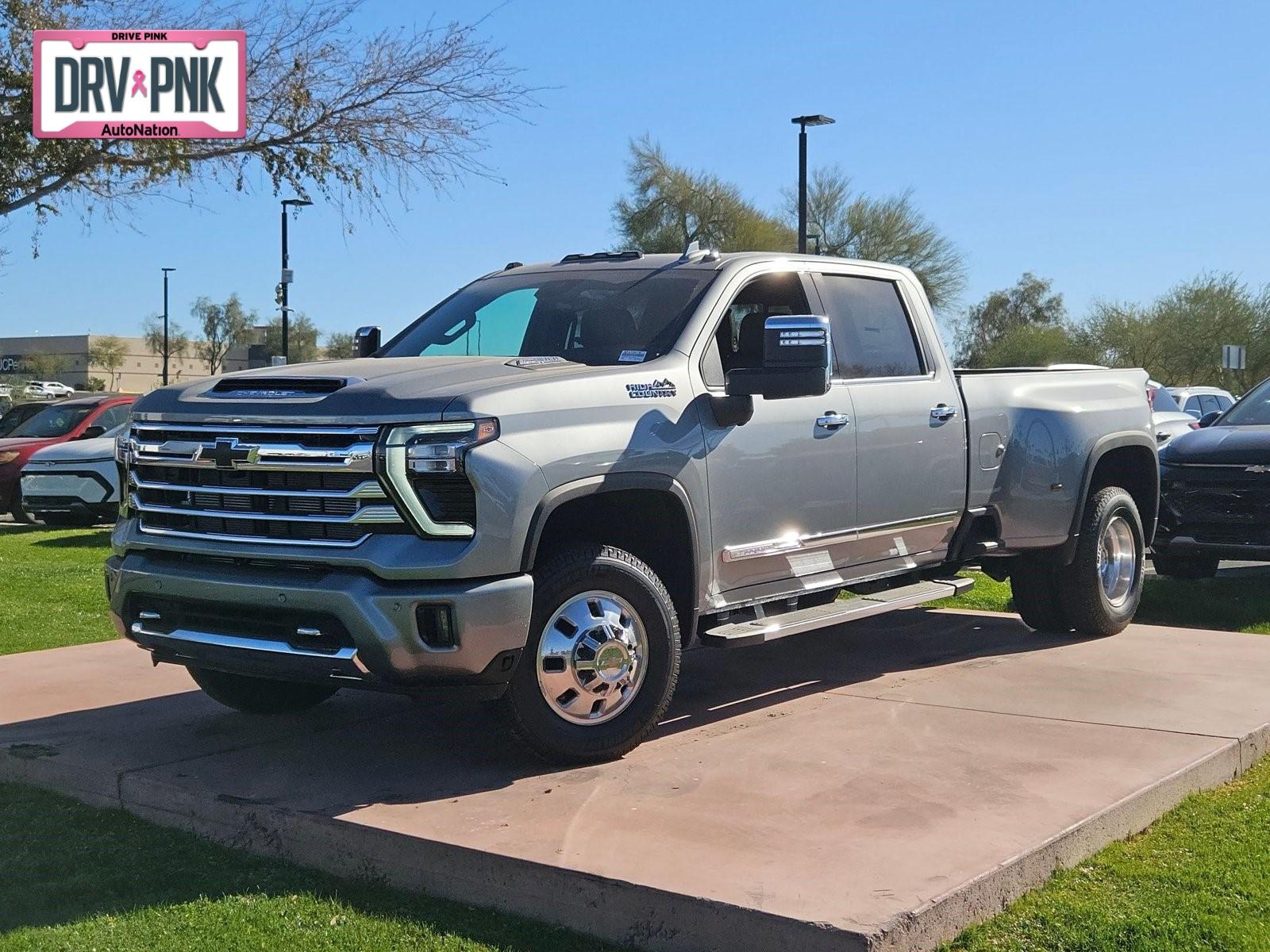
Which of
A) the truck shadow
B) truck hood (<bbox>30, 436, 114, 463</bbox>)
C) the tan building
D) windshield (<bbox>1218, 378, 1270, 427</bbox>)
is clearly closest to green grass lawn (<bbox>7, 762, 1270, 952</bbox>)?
the truck shadow

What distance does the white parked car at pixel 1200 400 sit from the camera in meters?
23.9

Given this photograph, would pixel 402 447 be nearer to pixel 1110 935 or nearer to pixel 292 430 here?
pixel 292 430

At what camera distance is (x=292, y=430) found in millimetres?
4965

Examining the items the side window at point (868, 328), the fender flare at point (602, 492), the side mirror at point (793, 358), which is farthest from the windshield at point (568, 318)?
the side window at point (868, 328)

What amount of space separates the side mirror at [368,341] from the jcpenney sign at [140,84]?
5.12 meters

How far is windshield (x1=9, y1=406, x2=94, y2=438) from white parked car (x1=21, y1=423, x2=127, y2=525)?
2065 mm

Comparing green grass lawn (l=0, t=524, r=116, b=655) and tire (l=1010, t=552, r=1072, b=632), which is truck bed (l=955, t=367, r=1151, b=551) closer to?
tire (l=1010, t=552, r=1072, b=632)

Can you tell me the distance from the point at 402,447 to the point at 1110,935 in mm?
2633

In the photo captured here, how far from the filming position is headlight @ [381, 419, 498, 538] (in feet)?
15.6

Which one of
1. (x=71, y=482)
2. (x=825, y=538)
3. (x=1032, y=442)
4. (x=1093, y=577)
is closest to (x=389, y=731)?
(x=825, y=538)

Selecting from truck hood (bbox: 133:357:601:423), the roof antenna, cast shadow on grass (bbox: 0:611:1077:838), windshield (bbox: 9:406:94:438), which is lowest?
cast shadow on grass (bbox: 0:611:1077:838)

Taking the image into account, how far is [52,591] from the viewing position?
35.8 ft

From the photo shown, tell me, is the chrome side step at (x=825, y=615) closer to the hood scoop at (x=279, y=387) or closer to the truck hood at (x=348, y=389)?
the truck hood at (x=348, y=389)

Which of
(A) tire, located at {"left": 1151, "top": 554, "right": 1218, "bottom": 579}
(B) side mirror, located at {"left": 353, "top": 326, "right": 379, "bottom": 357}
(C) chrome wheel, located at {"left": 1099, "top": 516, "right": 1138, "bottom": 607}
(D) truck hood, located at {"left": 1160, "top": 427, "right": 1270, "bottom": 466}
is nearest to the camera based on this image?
(B) side mirror, located at {"left": 353, "top": 326, "right": 379, "bottom": 357}
